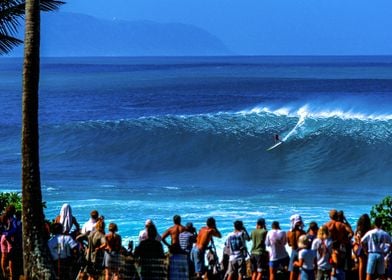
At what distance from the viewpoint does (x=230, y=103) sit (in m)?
77.9

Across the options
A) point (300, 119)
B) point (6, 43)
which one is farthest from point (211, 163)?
point (6, 43)

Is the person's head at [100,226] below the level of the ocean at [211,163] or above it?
below

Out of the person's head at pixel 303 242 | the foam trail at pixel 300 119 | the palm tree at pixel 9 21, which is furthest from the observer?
the foam trail at pixel 300 119

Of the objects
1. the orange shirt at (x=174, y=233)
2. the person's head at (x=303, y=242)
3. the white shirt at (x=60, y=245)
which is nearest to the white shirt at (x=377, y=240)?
the person's head at (x=303, y=242)

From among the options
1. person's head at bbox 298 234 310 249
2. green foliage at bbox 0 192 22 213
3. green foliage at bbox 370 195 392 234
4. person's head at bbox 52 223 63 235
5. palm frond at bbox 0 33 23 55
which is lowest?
person's head at bbox 298 234 310 249

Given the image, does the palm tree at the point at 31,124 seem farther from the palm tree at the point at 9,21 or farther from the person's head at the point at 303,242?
the palm tree at the point at 9,21

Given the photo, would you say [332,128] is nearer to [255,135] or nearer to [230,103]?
[255,135]

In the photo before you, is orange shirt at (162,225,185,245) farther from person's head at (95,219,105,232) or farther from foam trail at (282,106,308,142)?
foam trail at (282,106,308,142)

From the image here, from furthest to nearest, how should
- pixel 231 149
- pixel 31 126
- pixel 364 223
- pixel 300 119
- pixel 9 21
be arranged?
1. pixel 300 119
2. pixel 231 149
3. pixel 9 21
4. pixel 364 223
5. pixel 31 126

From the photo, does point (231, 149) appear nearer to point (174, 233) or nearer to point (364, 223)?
point (174, 233)

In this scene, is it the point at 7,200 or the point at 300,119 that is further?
the point at 300,119

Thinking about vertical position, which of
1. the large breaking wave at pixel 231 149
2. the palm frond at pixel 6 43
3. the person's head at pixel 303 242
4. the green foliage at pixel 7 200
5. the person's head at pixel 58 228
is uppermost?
the large breaking wave at pixel 231 149

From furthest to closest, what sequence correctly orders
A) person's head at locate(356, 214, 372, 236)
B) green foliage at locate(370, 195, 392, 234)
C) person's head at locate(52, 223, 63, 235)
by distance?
green foliage at locate(370, 195, 392, 234) < person's head at locate(356, 214, 372, 236) < person's head at locate(52, 223, 63, 235)

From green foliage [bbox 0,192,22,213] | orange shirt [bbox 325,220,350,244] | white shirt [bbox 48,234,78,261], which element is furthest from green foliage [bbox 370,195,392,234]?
green foliage [bbox 0,192,22,213]
